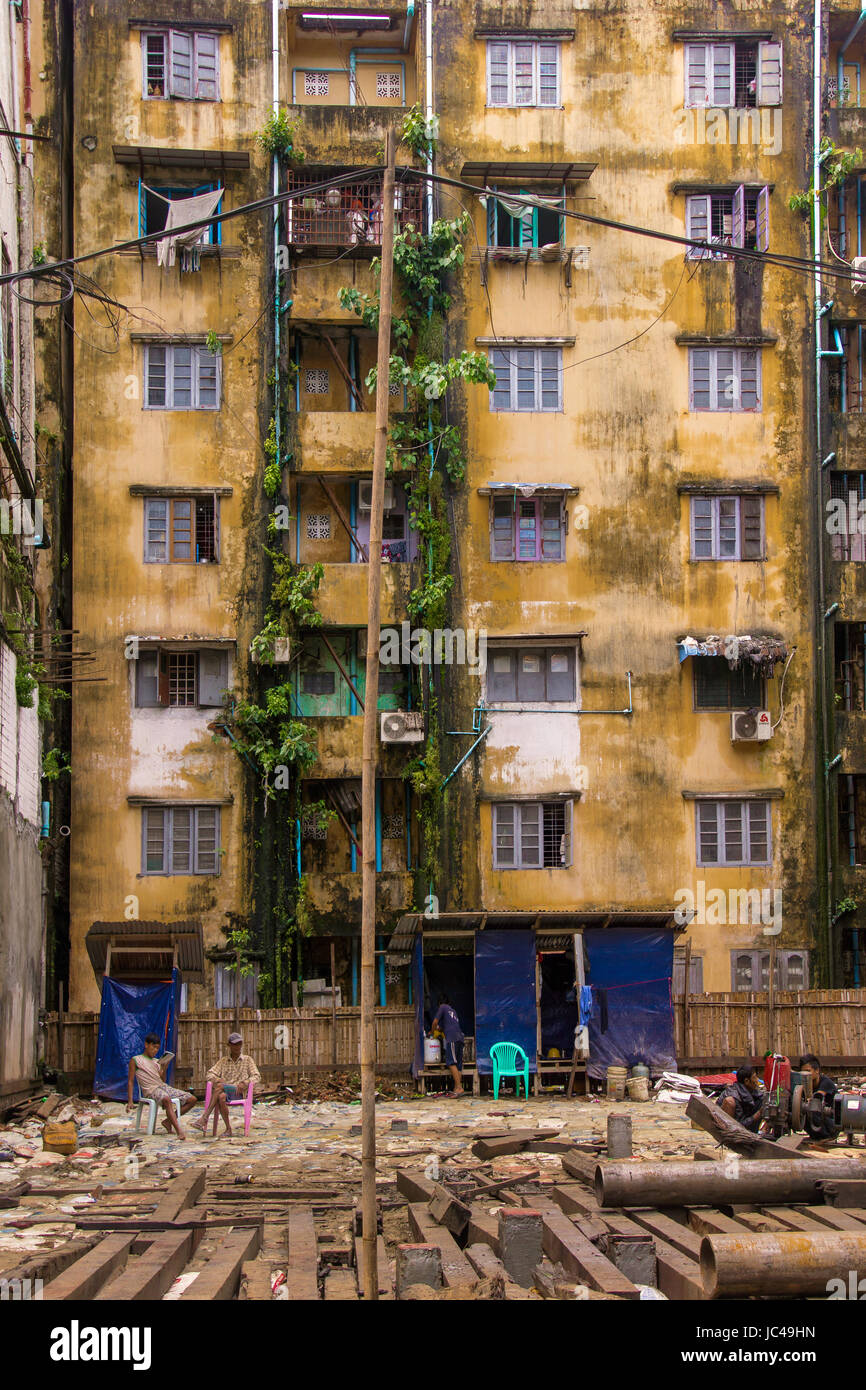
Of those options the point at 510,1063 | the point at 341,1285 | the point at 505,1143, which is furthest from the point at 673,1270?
the point at 510,1063

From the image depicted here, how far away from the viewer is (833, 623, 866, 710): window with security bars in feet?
98.4

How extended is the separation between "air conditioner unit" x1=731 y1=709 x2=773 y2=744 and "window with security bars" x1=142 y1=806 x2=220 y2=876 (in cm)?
1032

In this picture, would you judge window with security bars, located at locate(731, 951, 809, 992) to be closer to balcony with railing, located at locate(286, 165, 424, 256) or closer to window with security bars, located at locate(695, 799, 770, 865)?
window with security bars, located at locate(695, 799, 770, 865)

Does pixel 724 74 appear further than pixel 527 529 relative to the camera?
Yes

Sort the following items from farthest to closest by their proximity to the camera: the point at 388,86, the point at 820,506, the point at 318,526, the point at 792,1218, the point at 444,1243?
the point at 388,86
the point at 318,526
the point at 820,506
the point at 792,1218
the point at 444,1243

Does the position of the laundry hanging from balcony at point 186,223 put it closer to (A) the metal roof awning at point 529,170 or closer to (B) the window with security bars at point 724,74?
(A) the metal roof awning at point 529,170

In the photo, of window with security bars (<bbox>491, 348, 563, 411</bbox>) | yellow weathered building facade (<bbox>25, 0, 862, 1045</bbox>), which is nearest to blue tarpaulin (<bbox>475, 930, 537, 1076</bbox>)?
yellow weathered building facade (<bbox>25, 0, 862, 1045</bbox>)

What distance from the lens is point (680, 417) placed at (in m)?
29.6

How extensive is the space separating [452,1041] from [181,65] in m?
20.1

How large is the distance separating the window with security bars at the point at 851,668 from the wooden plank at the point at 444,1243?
63.1 ft

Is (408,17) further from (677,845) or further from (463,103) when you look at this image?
(677,845)

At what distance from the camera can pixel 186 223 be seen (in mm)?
28719

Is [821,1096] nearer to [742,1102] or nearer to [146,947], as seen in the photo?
[742,1102]
